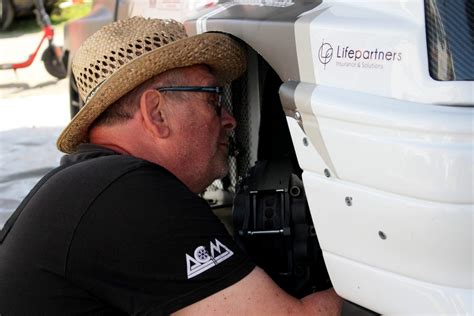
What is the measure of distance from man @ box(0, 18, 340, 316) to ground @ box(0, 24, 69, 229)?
2681 mm

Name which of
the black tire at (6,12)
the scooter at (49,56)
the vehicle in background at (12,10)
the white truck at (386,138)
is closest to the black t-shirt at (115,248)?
the white truck at (386,138)

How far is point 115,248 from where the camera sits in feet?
6.41

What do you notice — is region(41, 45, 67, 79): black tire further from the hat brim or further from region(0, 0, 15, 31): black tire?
the hat brim

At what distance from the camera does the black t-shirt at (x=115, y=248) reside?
1948 mm

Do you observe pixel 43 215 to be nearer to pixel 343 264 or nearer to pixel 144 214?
pixel 144 214

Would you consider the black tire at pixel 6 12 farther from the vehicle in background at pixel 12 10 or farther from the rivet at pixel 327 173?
the rivet at pixel 327 173

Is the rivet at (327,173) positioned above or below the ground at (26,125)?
above

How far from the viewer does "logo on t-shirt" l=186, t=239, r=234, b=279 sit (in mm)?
1956

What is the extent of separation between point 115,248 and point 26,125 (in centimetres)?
544

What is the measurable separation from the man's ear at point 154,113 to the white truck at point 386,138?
350 mm

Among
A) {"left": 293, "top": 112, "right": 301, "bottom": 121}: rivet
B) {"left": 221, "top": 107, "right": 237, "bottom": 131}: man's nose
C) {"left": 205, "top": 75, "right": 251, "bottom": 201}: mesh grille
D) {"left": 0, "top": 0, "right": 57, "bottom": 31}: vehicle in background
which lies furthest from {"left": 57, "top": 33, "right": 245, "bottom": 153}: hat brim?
{"left": 0, "top": 0, "right": 57, "bottom": 31}: vehicle in background

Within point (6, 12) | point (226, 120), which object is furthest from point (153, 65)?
point (6, 12)

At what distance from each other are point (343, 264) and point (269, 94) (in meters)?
0.91

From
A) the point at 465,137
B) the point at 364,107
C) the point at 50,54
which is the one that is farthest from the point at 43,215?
the point at 50,54
